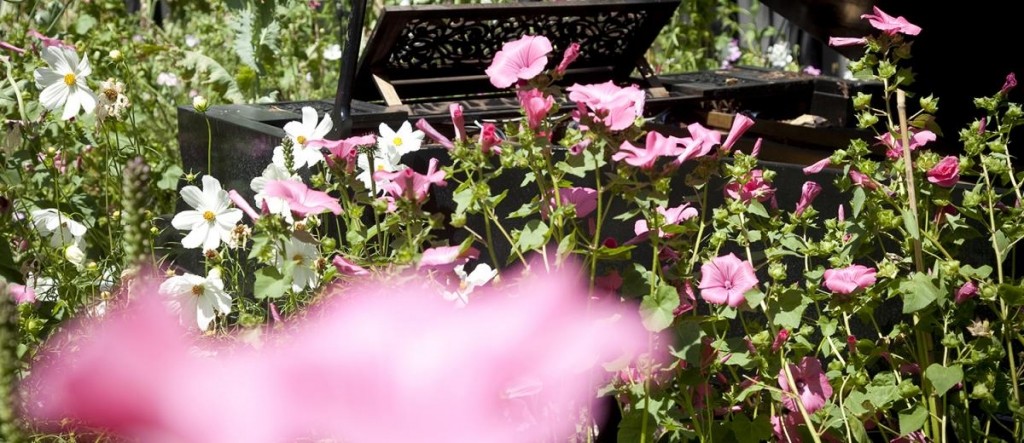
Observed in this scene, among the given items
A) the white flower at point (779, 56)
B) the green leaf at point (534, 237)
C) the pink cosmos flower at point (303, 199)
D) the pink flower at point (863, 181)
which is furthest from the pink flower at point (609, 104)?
the white flower at point (779, 56)

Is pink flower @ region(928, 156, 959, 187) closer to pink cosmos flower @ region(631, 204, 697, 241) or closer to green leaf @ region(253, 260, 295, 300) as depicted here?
pink cosmos flower @ region(631, 204, 697, 241)

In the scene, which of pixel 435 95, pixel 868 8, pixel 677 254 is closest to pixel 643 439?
pixel 677 254

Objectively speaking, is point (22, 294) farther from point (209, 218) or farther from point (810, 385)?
point (810, 385)

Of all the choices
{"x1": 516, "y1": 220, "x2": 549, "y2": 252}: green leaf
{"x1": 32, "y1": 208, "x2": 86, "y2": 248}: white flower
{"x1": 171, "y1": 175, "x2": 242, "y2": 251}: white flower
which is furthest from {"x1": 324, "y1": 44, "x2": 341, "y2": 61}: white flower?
{"x1": 516, "y1": 220, "x2": 549, "y2": 252}: green leaf

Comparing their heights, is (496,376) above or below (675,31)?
above

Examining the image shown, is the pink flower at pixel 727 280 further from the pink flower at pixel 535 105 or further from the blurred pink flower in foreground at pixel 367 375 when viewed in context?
the blurred pink flower in foreground at pixel 367 375

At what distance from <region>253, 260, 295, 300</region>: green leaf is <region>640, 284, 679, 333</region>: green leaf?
1.39 ft

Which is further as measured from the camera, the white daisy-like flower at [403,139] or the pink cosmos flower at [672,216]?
the white daisy-like flower at [403,139]

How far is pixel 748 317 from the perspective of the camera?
→ 2008 mm

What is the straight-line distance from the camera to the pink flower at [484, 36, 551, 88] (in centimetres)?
124

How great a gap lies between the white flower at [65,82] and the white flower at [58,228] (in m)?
0.19

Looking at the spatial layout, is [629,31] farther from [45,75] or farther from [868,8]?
[45,75]

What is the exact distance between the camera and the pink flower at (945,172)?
4.71 feet

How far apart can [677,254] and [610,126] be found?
0.27 meters
